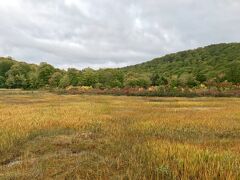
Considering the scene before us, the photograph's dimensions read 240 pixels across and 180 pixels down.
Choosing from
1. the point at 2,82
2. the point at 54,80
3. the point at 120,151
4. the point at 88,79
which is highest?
the point at 88,79

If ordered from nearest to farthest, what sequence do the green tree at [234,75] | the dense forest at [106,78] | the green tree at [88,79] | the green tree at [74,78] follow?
1. the green tree at [234,75]
2. the dense forest at [106,78]
3. the green tree at [88,79]
4. the green tree at [74,78]

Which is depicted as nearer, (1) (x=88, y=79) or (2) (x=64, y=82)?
(2) (x=64, y=82)

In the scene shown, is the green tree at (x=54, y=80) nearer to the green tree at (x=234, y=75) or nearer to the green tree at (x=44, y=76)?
the green tree at (x=44, y=76)

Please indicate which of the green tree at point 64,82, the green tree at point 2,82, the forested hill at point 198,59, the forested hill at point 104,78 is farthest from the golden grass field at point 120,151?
the forested hill at point 198,59

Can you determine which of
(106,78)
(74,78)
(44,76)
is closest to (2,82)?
(44,76)

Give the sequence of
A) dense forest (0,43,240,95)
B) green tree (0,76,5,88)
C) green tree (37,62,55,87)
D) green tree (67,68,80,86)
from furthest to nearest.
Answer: green tree (0,76,5,88) → green tree (37,62,55,87) → green tree (67,68,80,86) → dense forest (0,43,240,95)

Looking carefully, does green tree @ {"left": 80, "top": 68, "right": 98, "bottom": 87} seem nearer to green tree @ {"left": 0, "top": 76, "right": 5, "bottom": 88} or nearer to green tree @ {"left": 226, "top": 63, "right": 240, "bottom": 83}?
green tree @ {"left": 0, "top": 76, "right": 5, "bottom": 88}

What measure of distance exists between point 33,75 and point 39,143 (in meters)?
98.7

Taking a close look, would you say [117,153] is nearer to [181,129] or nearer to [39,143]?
[39,143]

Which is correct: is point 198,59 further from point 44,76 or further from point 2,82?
point 2,82

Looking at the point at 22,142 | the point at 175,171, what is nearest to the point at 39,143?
the point at 22,142

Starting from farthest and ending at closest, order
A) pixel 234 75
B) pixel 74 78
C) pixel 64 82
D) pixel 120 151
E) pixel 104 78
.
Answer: pixel 104 78 < pixel 74 78 < pixel 64 82 < pixel 234 75 < pixel 120 151

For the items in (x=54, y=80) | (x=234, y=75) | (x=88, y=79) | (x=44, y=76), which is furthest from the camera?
(x=44, y=76)

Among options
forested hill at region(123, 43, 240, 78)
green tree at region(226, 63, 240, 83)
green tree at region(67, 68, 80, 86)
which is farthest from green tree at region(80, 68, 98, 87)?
forested hill at region(123, 43, 240, 78)
